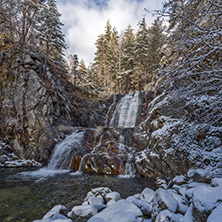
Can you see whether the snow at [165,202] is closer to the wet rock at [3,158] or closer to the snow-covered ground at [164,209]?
the snow-covered ground at [164,209]

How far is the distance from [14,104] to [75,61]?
18165 millimetres

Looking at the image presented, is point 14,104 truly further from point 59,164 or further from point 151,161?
point 151,161

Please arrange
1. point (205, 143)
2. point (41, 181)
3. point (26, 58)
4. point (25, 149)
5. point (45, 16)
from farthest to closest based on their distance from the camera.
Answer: point (45, 16)
point (26, 58)
point (25, 149)
point (41, 181)
point (205, 143)

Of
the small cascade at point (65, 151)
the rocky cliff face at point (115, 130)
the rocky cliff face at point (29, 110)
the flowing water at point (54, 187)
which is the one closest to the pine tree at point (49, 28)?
the rocky cliff face at point (29, 110)

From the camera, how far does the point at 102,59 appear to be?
109 ft

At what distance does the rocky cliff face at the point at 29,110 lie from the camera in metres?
10.8

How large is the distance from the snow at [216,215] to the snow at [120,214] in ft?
4.54

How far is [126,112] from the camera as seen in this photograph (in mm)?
17547

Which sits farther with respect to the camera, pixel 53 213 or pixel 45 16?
pixel 45 16

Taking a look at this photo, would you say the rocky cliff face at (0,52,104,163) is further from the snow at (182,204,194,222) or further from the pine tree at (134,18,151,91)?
the pine tree at (134,18,151,91)

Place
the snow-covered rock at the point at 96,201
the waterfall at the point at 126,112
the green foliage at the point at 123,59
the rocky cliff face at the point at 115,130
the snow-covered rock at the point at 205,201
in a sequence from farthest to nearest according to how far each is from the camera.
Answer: the green foliage at the point at 123,59, the waterfall at the point at 126,112, the rocky cliff face at the point at 115,130, the snow-covered rock at the point at 96,201, the snow-covered rock at the point at 205,201

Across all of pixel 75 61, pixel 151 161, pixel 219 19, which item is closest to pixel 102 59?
pixel 75 61

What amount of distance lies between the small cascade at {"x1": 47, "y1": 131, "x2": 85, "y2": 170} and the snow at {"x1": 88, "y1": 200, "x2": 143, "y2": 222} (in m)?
6.87

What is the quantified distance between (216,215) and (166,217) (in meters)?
0.92
